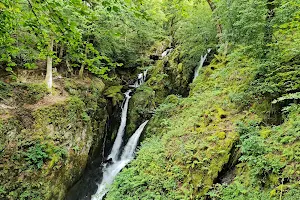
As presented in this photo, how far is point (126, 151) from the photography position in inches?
405

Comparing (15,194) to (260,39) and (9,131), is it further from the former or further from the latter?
(260,39)

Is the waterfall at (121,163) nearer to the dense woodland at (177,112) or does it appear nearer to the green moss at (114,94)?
the dense woodland at (177,112)

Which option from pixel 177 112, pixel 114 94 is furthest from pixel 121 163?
pixel 114 94

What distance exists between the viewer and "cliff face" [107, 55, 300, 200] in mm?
4301

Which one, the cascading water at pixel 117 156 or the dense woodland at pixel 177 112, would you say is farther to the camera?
the cascading water at pixel 117 156

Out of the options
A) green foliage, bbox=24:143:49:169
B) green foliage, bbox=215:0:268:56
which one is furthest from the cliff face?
green foliage, bbox=24:143:49:169

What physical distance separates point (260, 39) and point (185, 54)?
26.3 feet

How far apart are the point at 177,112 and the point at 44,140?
5.47 metres

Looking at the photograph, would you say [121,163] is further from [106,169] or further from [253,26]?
[253,26]

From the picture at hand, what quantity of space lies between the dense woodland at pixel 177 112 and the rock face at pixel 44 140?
34 mm

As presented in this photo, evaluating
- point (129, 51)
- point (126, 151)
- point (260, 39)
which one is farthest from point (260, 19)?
point (129, 51)

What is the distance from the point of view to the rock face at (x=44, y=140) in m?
6.87

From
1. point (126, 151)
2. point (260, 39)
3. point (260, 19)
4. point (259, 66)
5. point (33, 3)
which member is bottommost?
point (126, 151)

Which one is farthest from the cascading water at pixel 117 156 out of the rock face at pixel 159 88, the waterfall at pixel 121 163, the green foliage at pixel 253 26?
the green foliage at pixel 253 26
